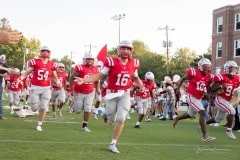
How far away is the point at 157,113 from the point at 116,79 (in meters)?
13.9

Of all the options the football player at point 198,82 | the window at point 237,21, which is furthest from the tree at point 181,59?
the football player at point 198,82

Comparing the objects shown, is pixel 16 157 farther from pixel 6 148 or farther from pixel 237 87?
pixel 237 87

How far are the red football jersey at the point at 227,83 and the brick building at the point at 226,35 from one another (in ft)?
107

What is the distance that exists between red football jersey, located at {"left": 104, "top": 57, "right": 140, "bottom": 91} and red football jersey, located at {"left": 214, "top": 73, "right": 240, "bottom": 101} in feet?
12.0

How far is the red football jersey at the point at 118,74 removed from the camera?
9039 millimetres

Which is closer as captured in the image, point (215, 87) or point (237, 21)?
point (215, 87)

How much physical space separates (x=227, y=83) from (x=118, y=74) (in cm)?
420

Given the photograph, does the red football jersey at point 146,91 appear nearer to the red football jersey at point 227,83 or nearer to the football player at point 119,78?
the red football jersey at point 227,83

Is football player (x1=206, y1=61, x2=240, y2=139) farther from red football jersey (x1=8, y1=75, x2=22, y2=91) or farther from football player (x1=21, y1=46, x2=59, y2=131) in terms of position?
red football jersey (x1=8, y1=75, x2=22, y2=91)

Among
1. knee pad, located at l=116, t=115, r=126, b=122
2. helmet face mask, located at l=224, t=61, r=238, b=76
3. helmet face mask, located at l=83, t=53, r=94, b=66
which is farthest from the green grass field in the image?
helmet face mask, located at l=83, t=53, r=94, b=66

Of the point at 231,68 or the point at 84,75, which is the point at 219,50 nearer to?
the point at 231,68

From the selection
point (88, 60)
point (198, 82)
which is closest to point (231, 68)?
point (198, 82)

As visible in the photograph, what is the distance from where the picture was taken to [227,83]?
474 inches

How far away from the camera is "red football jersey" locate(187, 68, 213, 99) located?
11578 mm
